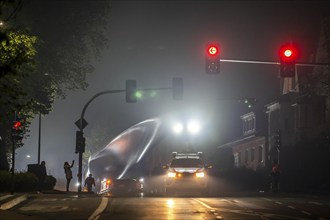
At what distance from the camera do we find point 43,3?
41969mm

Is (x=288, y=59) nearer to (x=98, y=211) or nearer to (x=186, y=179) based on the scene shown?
(x=186, y=179)

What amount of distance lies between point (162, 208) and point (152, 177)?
41422 mm

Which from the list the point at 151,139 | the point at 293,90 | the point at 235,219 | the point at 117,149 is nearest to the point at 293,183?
the point at 293,90

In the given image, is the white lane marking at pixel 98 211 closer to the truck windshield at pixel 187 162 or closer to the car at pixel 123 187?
the truck windshield at pixel 187 162

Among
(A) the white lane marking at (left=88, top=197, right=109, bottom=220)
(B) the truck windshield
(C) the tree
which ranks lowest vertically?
(A) the white lane marking at (left=88, top=197, right=109, bottom=220)

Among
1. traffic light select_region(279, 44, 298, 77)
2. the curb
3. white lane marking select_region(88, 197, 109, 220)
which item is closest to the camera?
white lane marking select_region(88, 197, 109, 220)

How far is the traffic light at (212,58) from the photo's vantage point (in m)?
25.9

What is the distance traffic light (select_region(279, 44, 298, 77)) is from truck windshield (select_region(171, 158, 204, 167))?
886 centimetres

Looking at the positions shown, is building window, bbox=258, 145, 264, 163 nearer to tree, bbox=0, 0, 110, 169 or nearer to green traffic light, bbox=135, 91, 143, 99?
tree, bbox=0, 0, 110, 169

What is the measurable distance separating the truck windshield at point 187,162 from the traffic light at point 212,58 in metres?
8.20

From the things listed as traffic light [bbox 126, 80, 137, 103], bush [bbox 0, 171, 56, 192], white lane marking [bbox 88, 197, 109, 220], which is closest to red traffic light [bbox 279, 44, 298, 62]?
white lane marking [bbox 88, 197, 109, 220]

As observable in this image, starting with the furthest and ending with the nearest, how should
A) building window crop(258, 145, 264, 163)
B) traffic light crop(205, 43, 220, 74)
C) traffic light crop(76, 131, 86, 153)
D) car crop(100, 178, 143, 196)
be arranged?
building window crop(258, 145, 264, 163) < car crop(100, 178, 143, 196) < traffic light crop(76, 131, 86, 153) < traffic light crop(205, 43, 220, 74)

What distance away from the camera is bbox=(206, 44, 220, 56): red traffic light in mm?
25953

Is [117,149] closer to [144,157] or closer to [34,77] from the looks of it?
[144,157]
